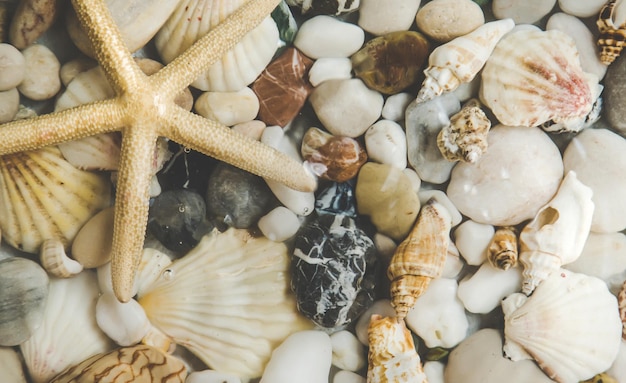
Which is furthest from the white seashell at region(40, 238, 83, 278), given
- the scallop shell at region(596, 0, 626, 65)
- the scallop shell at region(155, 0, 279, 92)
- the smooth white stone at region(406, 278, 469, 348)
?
the scallop shell at region(596, 0, 626, 65)

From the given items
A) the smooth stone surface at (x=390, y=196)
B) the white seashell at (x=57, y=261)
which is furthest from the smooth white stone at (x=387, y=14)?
the white seashell at (x=57, y=261)

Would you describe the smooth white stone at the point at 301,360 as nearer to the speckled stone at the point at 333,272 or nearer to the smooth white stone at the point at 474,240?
the speckled stone at the point at 333,272

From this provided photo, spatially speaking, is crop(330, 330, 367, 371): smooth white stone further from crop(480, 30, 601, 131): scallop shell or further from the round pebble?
the round pebble

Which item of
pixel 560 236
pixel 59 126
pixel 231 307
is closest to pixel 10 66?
pixel 59 126

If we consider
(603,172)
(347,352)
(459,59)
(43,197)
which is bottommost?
(347,352)

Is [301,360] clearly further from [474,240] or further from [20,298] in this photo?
[20,298]

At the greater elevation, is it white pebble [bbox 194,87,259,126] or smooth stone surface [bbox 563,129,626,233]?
white pebble [bbox 194,87,259,126]
